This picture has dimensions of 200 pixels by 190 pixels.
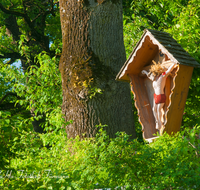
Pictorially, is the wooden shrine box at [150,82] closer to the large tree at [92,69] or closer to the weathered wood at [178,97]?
the weathered wood at [178,97]

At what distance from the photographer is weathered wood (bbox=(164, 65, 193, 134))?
4.07 m

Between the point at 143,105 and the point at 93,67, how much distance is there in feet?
3.88

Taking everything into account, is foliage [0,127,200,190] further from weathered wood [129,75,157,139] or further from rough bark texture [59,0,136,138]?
weathered wood [129,75,157,139]

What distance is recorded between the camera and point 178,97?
13.6ft

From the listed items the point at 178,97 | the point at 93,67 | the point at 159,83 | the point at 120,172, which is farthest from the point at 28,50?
the point at 120,172

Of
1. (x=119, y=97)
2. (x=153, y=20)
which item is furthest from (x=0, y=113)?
(x=153, y=20)

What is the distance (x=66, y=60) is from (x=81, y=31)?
59cm

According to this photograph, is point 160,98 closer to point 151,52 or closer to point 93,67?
point 151,52

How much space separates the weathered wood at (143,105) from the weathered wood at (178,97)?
50cm

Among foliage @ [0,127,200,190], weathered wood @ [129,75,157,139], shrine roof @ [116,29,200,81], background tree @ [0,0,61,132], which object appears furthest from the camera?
background tree @ [0,0,61,132]

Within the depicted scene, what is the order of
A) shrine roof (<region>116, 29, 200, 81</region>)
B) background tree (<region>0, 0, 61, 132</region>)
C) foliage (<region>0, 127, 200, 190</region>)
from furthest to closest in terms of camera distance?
background tree (<region>0, 0, 61, 132</region>)
shrine roof (<region>116, 29, 200, 81</region>)
foliage (<region>0, 127, 200, 190</region>)

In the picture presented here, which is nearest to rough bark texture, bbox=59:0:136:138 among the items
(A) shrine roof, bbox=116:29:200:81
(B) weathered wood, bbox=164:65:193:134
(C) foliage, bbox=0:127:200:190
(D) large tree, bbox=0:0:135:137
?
(D) large tree, bbox=0:0:135:137

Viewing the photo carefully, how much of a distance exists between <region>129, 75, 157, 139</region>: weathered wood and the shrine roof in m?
0.19

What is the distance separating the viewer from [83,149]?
3184mm
